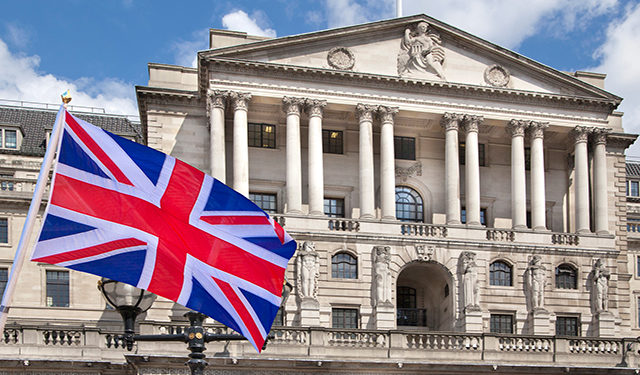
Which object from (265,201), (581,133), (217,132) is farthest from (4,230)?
(581,133)

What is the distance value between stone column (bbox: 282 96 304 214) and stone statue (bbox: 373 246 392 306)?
5.16m

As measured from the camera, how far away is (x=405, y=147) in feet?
186

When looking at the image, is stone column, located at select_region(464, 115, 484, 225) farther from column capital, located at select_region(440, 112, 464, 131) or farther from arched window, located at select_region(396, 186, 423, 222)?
arched window, located at select_region(396, 186, 423, 222)

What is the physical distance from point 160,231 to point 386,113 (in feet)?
117

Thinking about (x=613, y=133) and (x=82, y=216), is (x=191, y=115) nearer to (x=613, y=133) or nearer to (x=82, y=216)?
(x=613, y=133)

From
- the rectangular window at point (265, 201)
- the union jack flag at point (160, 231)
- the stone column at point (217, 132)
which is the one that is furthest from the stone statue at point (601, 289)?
the union jack flag at point (160, 231)

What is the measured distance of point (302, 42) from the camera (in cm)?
5284

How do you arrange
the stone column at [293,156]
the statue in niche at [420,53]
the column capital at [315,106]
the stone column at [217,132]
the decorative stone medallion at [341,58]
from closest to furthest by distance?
the stone column at [217,132], the stone column at [293,156], the column capital at [315,106], the decorative stone medallion at [341,58], the statue in niche at [420,53]

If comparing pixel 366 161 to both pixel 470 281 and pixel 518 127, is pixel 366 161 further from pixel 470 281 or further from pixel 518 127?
pixel 518 127

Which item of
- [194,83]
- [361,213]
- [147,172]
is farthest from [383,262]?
[147,172]

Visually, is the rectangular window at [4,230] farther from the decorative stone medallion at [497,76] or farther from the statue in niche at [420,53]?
the decorative stone medallion at [497,76]

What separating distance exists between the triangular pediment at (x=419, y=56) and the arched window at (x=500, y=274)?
10.9 metres

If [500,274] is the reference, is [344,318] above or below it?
below

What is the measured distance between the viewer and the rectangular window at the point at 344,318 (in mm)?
49812
